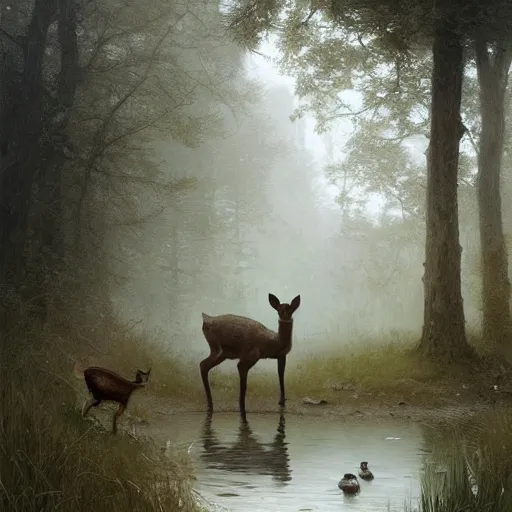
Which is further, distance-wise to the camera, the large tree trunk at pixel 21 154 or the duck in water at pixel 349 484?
the large tree trunk at pixel 21 154

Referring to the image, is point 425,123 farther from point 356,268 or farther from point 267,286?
point 267,286

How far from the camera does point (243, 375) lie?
6055 millimetres

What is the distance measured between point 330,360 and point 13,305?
114 inches

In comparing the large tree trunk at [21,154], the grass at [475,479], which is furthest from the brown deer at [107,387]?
the large tree trunk at [21,154]

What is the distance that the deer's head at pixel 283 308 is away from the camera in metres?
5.48

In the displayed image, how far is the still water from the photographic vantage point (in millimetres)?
4070

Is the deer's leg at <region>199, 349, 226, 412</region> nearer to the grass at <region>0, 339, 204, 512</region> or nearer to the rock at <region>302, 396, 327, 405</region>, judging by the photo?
the rock at <region>302, 396, 327, 405</region>

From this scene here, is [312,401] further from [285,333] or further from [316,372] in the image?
[285,333]

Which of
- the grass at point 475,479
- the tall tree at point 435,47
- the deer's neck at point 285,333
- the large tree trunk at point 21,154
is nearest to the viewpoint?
the grass at point 475,479

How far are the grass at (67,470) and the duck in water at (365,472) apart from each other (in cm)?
99

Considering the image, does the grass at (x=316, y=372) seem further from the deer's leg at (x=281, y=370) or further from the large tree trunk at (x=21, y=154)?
the large tree trunk at (x=21, y=154)

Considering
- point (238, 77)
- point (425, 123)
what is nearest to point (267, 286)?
point (238, 77)

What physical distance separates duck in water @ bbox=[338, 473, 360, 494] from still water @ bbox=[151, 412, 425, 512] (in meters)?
0.04

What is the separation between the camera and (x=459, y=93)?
8.57m
